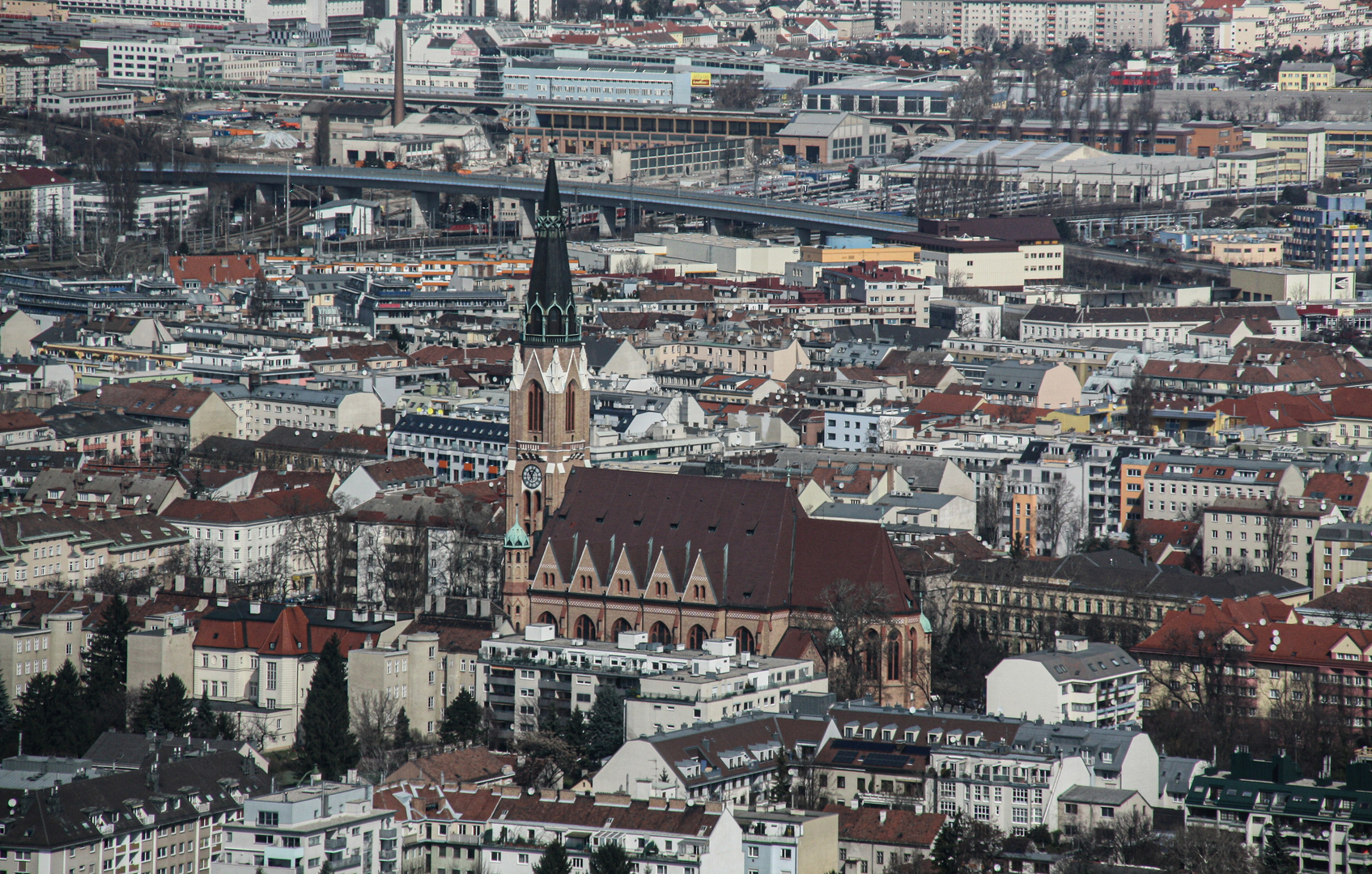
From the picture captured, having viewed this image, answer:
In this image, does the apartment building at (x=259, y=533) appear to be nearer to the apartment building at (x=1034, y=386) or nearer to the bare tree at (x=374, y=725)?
the bare tree at (x=374, y=725)

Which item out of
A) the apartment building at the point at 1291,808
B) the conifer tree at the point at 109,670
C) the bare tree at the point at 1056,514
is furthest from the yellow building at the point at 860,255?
the apartment building at the point at 1291,808

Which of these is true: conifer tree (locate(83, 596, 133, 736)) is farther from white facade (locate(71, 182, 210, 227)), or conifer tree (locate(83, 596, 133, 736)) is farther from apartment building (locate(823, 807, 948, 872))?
white facade (locate(71, 182, 210, 227))

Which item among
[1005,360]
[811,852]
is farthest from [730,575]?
[1005,360]

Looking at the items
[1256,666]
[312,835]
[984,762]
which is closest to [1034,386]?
[1256,666]

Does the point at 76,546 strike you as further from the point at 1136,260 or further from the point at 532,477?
the point at 1136,260

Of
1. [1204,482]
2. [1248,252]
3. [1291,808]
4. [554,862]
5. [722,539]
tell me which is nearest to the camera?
[554,862]
